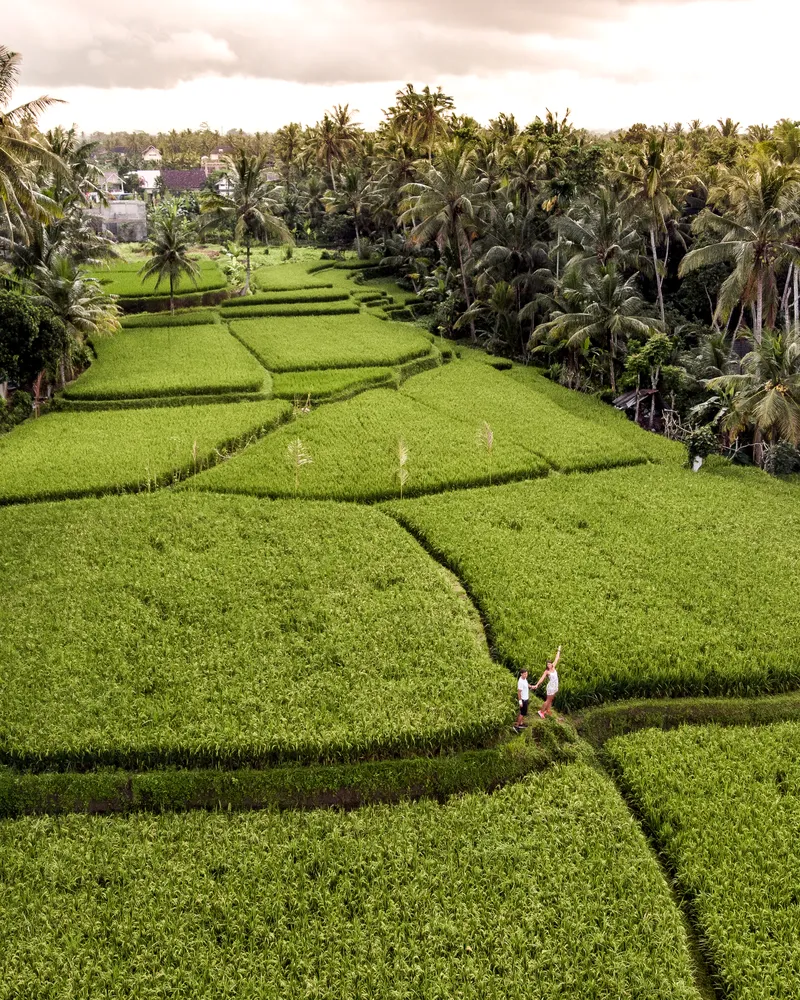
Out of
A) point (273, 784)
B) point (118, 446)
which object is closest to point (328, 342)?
point (118, 446)

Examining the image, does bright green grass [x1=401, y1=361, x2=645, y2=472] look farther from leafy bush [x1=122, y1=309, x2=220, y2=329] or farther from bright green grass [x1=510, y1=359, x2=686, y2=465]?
leafy bush [x1=122, y1=309, x2=220, y2=329]

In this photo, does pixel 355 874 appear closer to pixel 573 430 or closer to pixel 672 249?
pixel 573 430

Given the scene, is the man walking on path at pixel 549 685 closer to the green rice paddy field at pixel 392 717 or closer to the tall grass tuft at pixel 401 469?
the green rice paddy field at pixel 392 717

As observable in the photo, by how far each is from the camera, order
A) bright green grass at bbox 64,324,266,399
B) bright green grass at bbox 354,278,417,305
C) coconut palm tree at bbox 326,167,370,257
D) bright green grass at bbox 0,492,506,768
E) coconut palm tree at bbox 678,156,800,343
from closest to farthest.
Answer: bright green grass at bbox 0,492,506,768 → coconut palm tree at bbox 678,156,800,343 → bright green grass at bbox 64,324,266,399 → bright green grass at bbox 354,278,417,305 → coconut palm tree at bbox 326,167,370,257

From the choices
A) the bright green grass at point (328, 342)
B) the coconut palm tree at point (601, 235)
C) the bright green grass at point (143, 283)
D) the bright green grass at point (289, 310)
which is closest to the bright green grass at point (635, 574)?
the coconut palm tree at point (601, 235)

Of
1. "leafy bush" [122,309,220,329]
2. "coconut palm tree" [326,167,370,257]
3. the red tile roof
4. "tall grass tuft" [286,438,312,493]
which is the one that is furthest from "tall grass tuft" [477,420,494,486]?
the red tile roof

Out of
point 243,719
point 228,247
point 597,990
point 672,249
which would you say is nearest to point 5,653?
point 243,719
